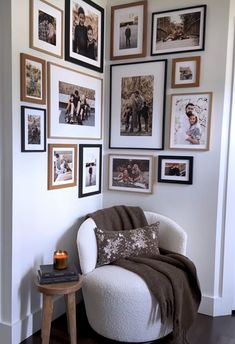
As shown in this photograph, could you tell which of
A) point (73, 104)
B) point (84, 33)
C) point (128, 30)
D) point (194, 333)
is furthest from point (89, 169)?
point (194, 333)

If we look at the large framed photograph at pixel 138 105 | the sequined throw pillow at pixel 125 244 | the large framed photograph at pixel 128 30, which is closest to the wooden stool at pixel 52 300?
the sequined throw pillow at pixel 125 244

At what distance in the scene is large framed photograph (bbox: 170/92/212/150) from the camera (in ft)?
8.52

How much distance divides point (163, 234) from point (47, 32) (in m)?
1.74

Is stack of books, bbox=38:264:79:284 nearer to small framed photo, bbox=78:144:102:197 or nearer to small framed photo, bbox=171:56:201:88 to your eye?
small framed photo, bbox=78:144:102:197

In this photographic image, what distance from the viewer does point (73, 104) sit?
102 inches

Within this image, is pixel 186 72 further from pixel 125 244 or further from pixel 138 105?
pixel 125 244

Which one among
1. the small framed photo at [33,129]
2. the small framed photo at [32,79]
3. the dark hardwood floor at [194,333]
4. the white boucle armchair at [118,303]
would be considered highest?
the small framed photo at [32,79]

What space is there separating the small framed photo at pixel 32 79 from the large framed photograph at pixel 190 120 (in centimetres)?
107

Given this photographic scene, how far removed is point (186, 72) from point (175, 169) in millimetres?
785

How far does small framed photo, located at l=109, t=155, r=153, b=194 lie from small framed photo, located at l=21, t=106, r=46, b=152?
2.78ft

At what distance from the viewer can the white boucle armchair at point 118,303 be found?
2066 mm

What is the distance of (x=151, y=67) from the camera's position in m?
2.77

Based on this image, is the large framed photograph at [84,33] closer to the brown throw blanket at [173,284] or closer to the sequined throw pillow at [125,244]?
the sequined throw pillow at [125,244]

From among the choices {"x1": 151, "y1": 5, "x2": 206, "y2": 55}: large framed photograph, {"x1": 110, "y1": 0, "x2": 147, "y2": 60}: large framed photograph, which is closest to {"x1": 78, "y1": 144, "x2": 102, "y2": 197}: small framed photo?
{"x1": 110, "y1": 0, "x2": 147, "y2": 60}: large framed photograph
